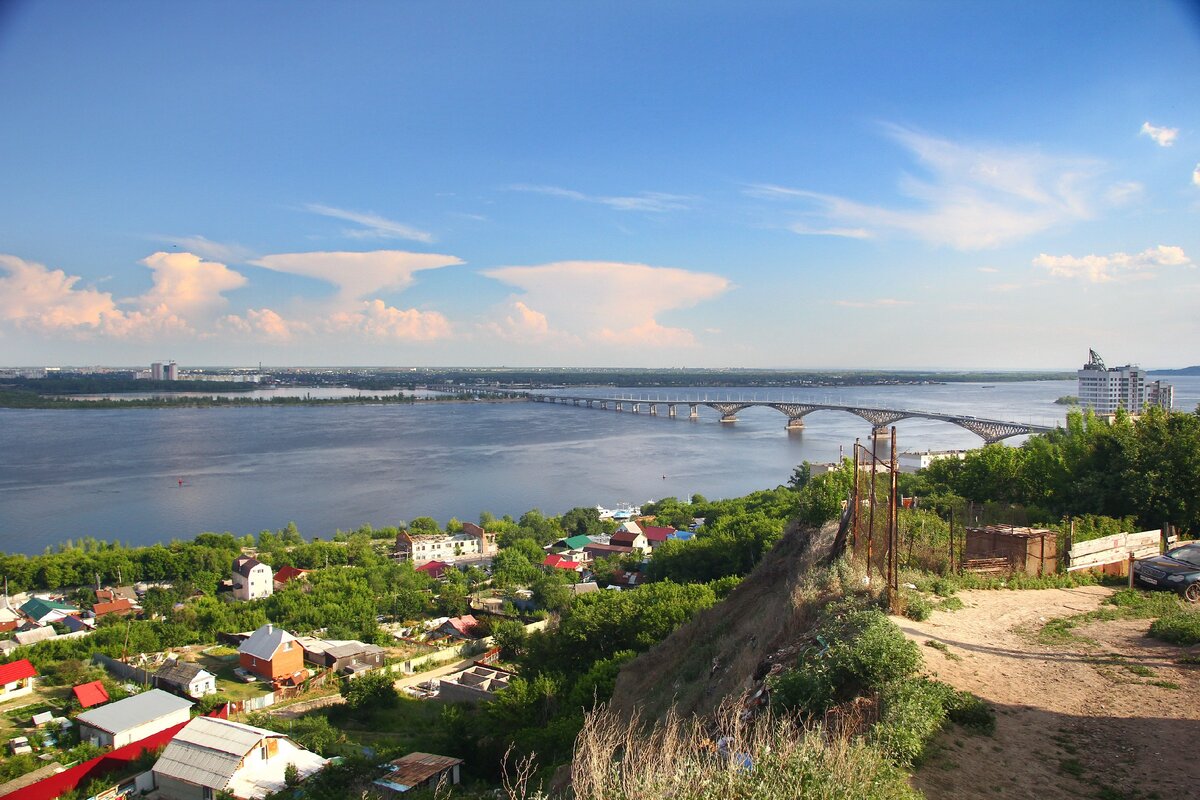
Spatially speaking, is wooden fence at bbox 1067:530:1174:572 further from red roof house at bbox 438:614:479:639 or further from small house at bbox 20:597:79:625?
small house at bbox 20:597:79:625

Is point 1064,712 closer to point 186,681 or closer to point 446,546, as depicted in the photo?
point 186,681

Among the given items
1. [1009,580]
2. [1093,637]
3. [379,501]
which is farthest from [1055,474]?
[379,501]

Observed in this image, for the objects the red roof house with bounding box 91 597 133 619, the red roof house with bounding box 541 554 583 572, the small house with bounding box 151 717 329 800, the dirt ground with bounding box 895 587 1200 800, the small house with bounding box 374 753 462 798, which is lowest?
the red roof house with bounding box 91 597 133 619

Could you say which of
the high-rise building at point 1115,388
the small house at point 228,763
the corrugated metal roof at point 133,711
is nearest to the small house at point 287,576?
the corrugated metal roof at point 133,711

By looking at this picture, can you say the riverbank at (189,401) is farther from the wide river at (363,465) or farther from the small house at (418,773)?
the small house at (418,773)

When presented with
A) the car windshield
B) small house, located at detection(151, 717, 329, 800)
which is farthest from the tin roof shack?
small house, located at detection(151, 717, 329, 800)

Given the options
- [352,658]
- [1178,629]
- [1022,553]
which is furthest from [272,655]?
[1178,629]

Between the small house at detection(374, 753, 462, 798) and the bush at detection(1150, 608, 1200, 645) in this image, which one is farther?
the small house at detection(374, 753, 462, 798)
